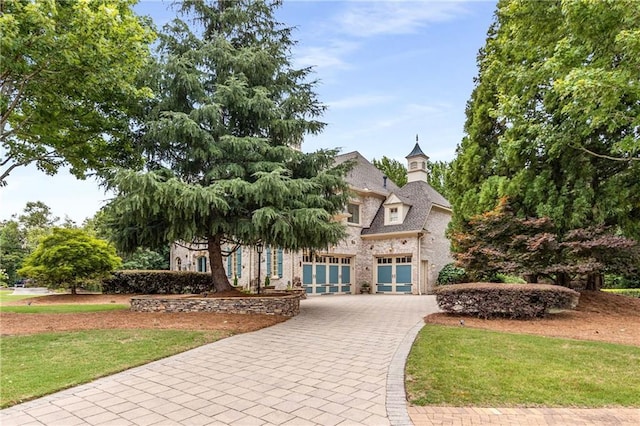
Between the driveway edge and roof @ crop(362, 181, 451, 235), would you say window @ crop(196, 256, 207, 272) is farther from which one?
the driveway edge

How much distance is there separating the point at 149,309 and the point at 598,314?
12440 millimetres

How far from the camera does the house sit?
1955 cm

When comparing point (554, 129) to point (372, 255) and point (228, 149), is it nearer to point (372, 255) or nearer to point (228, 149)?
point (228, 149)

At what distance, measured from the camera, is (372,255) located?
22125mm

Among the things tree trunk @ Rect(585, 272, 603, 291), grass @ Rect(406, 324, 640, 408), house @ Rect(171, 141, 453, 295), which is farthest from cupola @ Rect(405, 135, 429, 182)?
grass @ Rect(406, 324, 640, 408)

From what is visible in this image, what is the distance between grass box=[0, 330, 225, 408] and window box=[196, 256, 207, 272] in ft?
49.2

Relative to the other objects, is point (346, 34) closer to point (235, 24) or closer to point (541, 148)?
point (235, 24)

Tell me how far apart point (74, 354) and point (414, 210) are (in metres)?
18.7

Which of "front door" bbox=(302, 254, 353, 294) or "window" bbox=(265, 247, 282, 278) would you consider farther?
"front door" bbox=(302, 254, 353, 294)

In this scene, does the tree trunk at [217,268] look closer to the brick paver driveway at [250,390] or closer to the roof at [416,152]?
the brick paver driveway at [250,390]

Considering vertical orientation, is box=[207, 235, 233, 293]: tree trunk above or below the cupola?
below

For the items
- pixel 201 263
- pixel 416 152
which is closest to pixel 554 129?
pixel 416 152

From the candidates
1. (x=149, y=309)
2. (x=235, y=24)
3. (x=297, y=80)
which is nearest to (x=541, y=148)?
(x=297, y=80)

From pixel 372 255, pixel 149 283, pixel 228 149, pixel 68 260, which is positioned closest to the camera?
pixel 228 149
